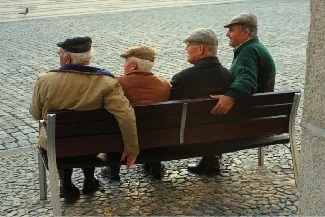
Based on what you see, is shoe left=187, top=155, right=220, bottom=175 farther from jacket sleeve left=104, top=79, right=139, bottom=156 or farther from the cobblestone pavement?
jacket sleeve left=104, top=79, right=139, bottom=156

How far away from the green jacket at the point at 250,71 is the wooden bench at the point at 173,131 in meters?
0.11

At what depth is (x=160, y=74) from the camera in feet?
31.1

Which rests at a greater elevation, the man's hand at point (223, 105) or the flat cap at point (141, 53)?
the flat cap at point (141, 53)

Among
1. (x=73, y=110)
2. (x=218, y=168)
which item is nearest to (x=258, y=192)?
(x=218, y=168)

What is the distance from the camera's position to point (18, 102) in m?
8.08

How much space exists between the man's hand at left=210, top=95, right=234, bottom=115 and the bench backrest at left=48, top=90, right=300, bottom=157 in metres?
0.04

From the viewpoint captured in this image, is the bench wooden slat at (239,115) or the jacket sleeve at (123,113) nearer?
the jacket sleeve at (123,113)

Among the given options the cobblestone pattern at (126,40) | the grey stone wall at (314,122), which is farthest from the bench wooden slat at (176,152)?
the cobblestone pattern at (126,40)

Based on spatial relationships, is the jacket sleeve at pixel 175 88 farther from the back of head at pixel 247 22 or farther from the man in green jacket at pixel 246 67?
the back of head at pixel 247 22

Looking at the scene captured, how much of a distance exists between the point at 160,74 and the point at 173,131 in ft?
16.5

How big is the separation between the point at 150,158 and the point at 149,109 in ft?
1.33

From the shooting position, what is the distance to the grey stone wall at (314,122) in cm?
286

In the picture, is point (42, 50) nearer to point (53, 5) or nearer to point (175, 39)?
point (175, 39)

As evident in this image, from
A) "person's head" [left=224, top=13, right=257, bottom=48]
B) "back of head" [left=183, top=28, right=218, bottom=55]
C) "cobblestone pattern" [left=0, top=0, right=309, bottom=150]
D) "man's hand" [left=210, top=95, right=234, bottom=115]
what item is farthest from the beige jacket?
"cobblestone pattern" [left=0, top=0, right=309, bottom=150]
